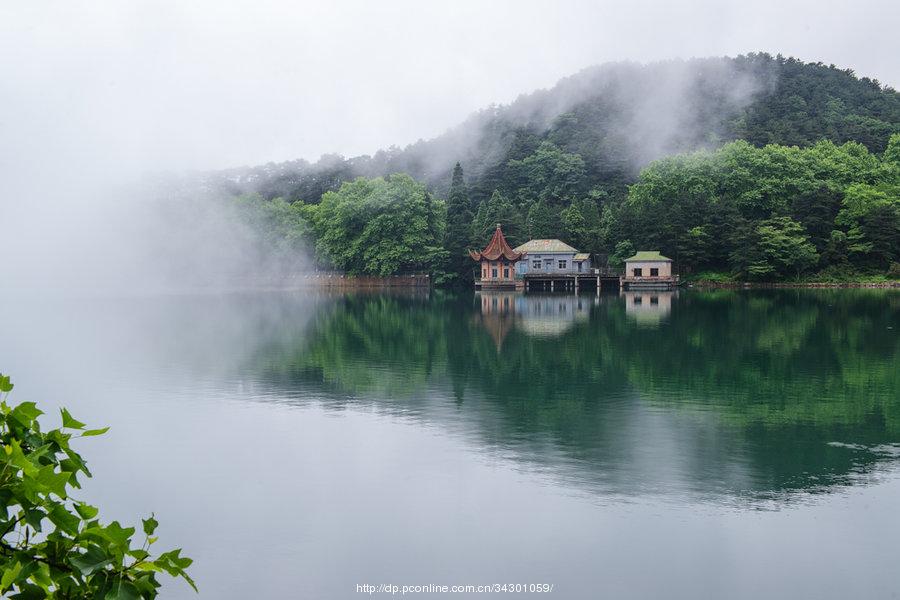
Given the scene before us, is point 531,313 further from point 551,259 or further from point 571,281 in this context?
point 571,281

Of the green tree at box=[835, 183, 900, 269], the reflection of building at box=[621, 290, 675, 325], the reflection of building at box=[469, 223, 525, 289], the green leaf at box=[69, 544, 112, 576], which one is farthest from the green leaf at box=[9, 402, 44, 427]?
the reflection of building at box=[469, 223, 525, 289]

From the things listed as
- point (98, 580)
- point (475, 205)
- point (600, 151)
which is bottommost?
point (98, 580)

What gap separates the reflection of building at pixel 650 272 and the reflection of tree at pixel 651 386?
75.7ft

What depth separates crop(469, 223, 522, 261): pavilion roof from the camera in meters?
61.5

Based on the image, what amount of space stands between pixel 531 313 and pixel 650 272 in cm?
2137

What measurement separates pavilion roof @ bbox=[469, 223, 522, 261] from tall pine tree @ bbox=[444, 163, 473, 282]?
123 inches

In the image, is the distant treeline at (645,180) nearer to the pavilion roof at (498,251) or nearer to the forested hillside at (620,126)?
the forested hillside at (620,126)

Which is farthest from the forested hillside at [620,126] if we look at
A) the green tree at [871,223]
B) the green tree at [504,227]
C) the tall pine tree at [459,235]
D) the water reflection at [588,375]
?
the water reflection at [588,375]

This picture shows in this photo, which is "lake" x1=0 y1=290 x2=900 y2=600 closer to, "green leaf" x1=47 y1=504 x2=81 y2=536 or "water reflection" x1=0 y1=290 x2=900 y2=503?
"water reflection" x1=0 y1=290 x2=900 y2=503

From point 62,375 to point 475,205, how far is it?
68990 millimetres

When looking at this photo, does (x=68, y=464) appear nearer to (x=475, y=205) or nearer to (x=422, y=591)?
(x=422, y=591)

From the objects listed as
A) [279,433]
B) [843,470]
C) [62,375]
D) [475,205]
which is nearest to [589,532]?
[843,470]

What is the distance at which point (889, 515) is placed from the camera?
31.7 ft

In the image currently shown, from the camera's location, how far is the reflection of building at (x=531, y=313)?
3103cm
